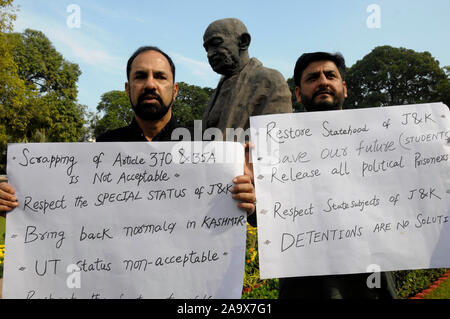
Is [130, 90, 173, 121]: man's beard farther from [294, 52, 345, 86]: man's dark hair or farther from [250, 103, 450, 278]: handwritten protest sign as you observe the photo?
[294, 52, 345, 86]: man's dark hair

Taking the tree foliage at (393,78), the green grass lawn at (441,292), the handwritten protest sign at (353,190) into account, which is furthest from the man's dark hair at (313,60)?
the tree foliage at (393,78)

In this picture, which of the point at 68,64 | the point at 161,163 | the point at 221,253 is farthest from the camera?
the point at 68,64

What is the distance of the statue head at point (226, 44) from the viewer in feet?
13.5

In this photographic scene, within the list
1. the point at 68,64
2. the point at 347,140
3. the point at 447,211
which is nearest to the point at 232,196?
the point at 347,140

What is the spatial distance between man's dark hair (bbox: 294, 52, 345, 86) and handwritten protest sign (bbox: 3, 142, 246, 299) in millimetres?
829

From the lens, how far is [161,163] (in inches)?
68.3

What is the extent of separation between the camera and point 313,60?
2.08 m

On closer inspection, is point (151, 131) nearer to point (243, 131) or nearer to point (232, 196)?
point (232, 196)

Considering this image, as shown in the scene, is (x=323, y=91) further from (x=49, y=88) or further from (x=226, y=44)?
(x=49, y=88)

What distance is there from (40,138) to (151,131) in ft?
90.1

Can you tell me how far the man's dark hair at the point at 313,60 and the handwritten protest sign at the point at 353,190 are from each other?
0.48 metres

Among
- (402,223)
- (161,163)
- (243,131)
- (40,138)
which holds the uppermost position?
(40,138)

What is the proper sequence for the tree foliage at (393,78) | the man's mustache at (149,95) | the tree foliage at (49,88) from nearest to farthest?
the man's mustache at (149,95) → the tree foliage at (49,88) → the tree foliage at (393,78)

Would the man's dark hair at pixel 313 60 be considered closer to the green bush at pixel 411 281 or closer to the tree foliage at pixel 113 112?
the green bush at pixel 411 281
